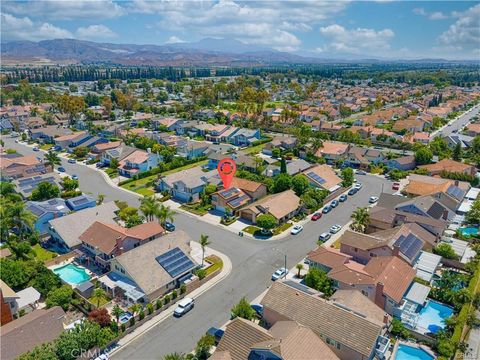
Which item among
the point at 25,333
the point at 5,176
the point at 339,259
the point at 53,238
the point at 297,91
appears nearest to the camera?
the point at 25,333

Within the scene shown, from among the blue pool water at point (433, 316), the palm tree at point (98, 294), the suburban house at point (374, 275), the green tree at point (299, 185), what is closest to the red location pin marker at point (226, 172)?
the green tree at point (299, 185)

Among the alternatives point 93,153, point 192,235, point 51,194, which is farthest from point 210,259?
point 93,153

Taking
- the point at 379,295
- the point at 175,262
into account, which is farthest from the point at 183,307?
the point at 379,295

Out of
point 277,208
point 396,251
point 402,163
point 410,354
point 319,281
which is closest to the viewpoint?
point 410,354

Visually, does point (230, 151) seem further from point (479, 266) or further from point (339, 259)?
point (479, 266)

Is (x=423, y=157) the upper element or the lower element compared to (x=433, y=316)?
upper

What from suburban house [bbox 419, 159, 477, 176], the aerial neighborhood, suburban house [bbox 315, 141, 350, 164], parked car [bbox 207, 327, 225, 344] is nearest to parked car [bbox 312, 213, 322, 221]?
the aerial neighborhood

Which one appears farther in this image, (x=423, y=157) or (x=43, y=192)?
(x=423, y=157)

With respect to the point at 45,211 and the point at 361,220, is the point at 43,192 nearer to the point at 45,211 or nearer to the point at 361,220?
the point at 45,211
